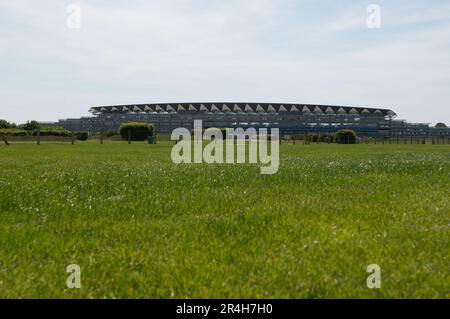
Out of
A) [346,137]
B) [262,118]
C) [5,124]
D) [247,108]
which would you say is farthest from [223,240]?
[247,108]

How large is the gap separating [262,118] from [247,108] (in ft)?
26.7

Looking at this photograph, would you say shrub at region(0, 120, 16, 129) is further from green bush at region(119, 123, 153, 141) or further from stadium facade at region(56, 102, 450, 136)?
green bush at region(119, 123, 153, 141)

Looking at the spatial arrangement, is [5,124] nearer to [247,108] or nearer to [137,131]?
[137,131]

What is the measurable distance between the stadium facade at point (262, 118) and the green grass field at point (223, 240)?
14334 cm

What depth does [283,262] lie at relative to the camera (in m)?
4.79

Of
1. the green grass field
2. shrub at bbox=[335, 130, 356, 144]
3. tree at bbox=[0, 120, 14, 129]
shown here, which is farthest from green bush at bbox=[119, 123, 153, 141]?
tree at bbox=[0, 120, 14, 129]

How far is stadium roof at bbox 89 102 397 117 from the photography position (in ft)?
520

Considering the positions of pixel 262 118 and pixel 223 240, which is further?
pixel 262 118

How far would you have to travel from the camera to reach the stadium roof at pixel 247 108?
158m

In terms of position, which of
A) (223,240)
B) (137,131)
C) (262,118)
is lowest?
(223,240)

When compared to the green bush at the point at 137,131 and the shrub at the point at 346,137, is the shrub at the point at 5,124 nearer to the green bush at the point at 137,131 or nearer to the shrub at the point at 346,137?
the green bush at the point at 137,131

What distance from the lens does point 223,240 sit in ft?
18.7
